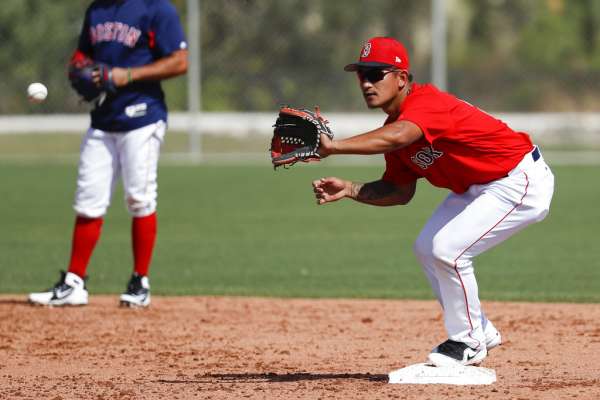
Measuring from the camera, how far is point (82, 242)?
7.68 meters

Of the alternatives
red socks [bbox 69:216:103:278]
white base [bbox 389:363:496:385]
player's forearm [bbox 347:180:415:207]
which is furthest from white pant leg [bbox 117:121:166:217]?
white base [bbox 389:363:496:385]

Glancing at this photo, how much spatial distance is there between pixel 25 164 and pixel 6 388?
1432cm

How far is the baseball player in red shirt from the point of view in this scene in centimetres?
507

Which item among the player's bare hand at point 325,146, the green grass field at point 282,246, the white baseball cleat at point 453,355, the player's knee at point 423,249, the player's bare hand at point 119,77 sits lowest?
the green grass field at point 282,246

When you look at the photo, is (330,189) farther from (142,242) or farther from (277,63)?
(277,63)

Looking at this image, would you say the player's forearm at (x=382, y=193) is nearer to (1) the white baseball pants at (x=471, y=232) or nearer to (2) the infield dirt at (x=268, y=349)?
(1) the white baseball pants at (x=471, y=232)

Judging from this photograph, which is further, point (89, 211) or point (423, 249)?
point (89, 211)

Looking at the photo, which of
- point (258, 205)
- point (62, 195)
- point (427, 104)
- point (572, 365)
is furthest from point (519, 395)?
point (62, 195)

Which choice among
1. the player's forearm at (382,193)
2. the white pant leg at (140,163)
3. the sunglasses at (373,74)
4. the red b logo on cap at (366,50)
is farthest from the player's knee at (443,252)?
the white pant leg at (140,163)

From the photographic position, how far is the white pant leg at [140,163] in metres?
7.48

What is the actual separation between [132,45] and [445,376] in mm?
3475

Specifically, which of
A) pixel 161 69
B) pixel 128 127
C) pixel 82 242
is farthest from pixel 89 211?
pixel 161 69

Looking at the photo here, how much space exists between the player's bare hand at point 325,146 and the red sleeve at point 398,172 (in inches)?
31.6

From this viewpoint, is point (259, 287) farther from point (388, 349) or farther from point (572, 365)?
point (572, 365)
